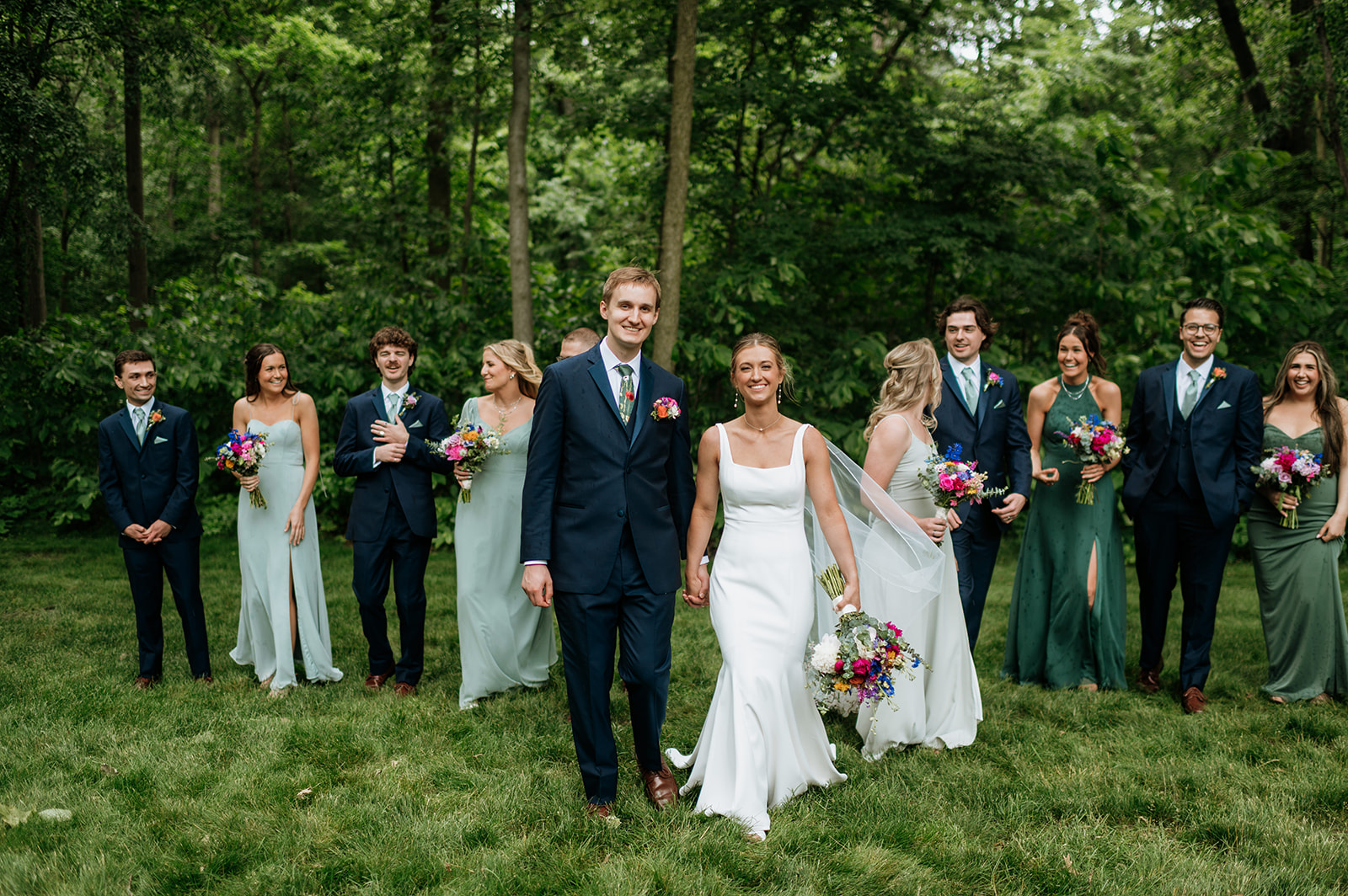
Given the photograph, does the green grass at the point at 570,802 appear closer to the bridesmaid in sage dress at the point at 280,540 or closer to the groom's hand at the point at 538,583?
the bridesmaid in sage dress at the point at 280,540

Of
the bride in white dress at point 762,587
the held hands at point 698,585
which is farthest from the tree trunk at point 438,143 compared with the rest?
the held hands at point 698,585

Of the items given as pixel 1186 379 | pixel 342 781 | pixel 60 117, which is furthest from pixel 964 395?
pixel 60 117

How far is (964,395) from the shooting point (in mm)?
5656

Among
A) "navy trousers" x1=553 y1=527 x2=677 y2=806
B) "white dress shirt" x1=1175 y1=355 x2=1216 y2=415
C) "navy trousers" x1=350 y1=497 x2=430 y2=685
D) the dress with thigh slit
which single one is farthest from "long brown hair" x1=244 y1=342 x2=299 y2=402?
"white dress shirt" x1=1175 y1=355 x2=1216 y2=415

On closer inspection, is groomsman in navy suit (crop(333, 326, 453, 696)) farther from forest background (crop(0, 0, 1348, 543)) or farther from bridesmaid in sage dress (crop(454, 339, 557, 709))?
forest background (crop(0, 0, 1348, 543))

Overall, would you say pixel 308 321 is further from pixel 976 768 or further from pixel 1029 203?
pixel 976 768

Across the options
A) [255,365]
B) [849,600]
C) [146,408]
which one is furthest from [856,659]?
[146,408]

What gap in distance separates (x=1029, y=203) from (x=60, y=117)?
10.8 meters

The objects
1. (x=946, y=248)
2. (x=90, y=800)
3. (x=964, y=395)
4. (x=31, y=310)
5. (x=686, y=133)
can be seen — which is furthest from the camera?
(x=31, y=310)

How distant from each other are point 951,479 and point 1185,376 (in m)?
2.26

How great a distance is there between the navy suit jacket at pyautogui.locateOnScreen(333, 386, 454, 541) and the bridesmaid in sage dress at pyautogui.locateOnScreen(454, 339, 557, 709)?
235mm

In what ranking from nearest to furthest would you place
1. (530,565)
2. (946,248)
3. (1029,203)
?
(530,565)
(946,248)
(1029,203)

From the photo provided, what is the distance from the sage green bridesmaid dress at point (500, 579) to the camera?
19.9ft

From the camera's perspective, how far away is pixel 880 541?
4.94 metres
